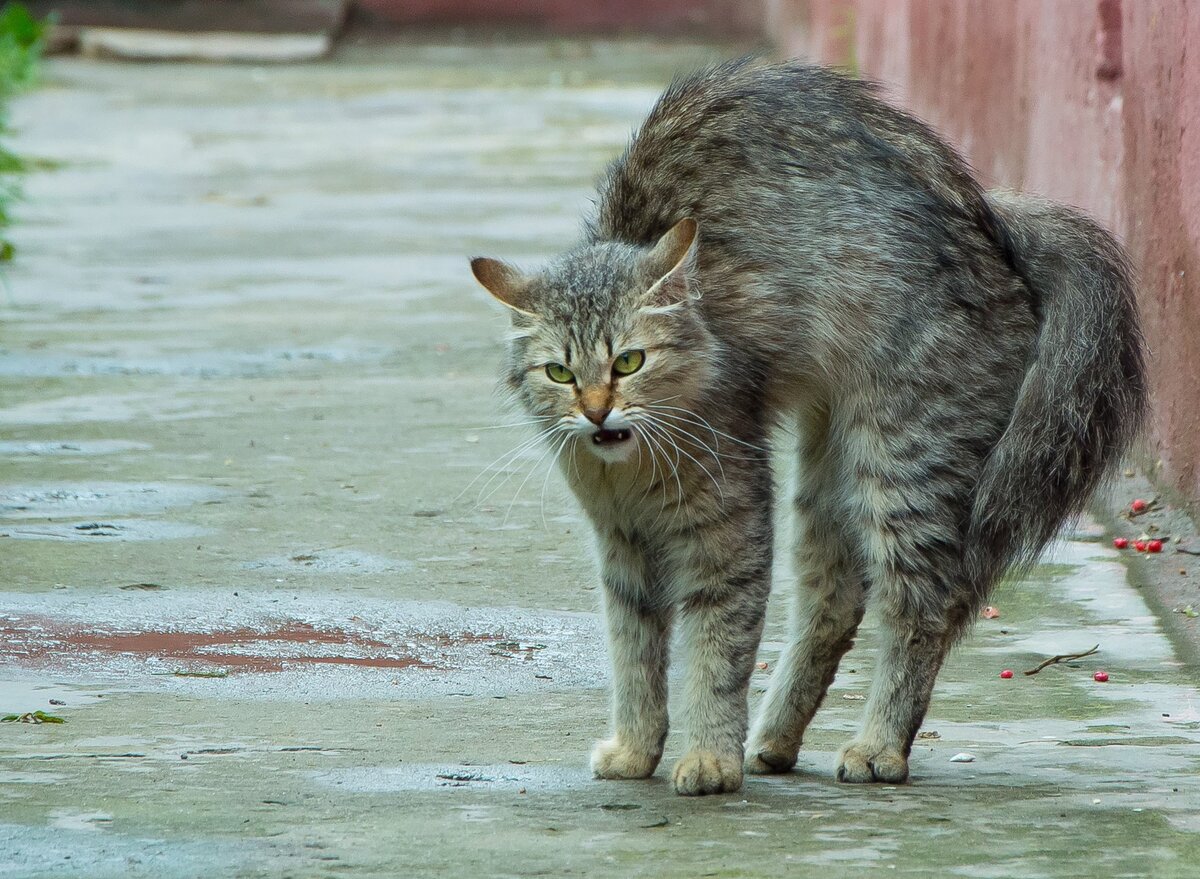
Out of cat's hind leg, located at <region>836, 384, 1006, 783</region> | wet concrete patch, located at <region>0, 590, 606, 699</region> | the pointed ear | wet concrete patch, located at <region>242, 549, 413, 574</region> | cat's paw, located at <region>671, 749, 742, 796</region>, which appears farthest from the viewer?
wet concrete patch, located at <region>242, 549, 413, 574</region>

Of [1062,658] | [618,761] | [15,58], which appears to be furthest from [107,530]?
[15,58]

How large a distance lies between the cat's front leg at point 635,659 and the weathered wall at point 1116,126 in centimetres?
182

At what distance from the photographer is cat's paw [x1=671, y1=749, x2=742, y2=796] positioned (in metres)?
4.23

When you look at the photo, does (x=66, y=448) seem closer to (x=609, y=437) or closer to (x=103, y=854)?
(x=609, y=437)

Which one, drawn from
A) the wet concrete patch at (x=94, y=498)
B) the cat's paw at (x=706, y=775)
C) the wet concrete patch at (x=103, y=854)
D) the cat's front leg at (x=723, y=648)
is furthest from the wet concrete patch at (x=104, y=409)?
the wet concrete patch at (x=103, y=854)

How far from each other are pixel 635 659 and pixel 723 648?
0.26 meters

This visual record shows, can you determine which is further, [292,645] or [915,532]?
[292,645]

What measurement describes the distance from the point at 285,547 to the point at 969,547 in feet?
8.50

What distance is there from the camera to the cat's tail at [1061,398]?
14.6 feet

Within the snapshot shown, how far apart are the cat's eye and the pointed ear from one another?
34 centimetres

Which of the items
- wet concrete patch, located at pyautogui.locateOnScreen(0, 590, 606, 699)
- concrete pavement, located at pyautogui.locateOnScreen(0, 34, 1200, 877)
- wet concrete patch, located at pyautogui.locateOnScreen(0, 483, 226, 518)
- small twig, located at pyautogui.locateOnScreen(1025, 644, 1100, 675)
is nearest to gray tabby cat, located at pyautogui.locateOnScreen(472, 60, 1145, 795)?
concrete pavement, located at pyautogui.locateOnScreen(0, 34, 1200, 877)

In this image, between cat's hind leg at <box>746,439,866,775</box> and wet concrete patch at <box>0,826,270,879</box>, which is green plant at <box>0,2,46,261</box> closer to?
cat's hind leg at <box>746,439,866,775</box>

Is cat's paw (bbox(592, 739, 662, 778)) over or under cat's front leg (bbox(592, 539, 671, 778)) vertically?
under

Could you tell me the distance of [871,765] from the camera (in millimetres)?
4324
